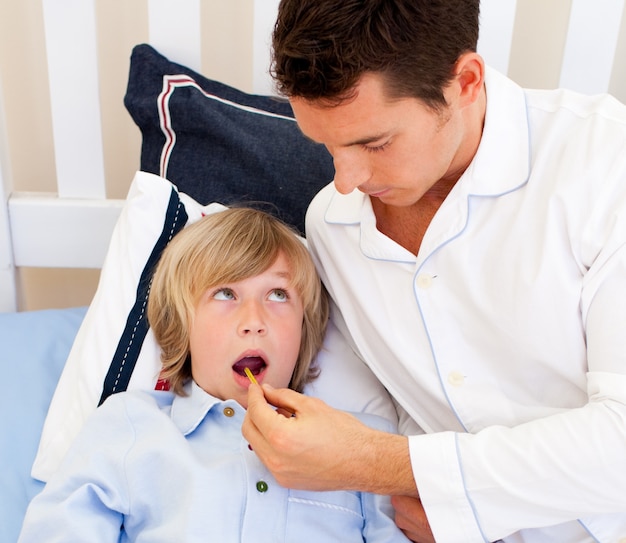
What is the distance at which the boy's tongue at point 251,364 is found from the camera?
1245 millimetres

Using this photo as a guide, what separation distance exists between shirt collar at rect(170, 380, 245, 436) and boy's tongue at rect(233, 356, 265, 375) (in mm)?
60

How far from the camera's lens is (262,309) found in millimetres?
1250

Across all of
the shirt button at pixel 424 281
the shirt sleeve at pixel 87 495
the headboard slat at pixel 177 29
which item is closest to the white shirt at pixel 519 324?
the shirt button at pixel 424 281

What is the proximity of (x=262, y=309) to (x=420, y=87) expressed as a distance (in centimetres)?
45

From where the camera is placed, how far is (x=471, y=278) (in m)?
1.14

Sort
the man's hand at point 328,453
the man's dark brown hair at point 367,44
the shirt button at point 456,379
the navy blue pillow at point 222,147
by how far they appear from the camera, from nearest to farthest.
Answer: the man's dark brown hair at point 367,44 → the man's hand at point 328,453 → the shirt button at point 456,379 → the navy blue pillow at point 222,147

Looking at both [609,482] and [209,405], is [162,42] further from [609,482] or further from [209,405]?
[609,482]

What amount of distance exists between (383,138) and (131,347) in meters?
0.57

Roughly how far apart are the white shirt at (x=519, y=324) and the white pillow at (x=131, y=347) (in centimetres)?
11

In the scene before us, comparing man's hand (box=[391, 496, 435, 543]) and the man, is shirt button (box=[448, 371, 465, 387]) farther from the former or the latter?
man's hand (box=[391, 496, 435, 543])

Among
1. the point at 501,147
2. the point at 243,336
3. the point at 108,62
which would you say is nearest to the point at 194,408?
the point at 243,336

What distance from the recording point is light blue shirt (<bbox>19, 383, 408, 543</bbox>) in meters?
1.06

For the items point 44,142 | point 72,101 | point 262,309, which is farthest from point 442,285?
point 44,142

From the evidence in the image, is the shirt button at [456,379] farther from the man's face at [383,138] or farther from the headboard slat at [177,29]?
the headboard slat at [177,29]
